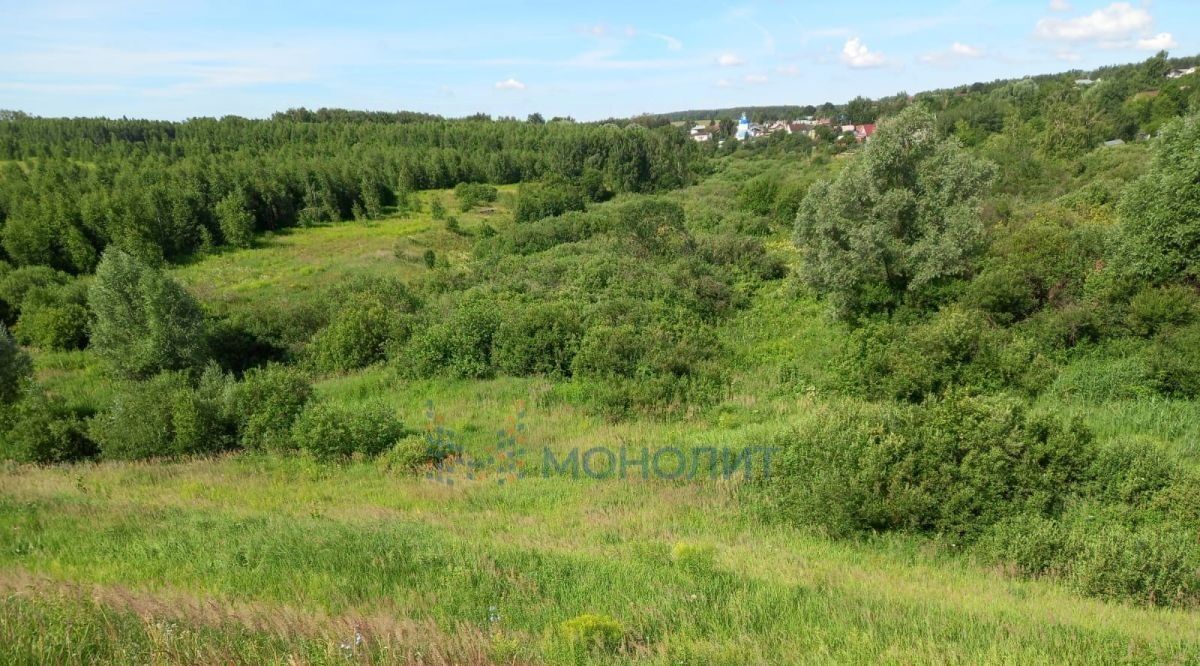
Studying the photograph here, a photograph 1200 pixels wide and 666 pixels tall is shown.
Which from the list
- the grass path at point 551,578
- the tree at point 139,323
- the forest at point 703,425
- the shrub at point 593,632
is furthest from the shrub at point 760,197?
the shrub at point 593,632

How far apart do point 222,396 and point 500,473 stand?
8.26 metres

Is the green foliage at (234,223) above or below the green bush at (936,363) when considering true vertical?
above

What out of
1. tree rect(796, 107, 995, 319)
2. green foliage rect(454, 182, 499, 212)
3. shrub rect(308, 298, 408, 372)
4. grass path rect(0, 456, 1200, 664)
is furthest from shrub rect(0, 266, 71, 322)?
tree rect(796, 107, 995, 319)

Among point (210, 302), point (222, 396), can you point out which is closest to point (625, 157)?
point (210, 302)

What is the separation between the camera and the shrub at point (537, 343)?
18.8 metres

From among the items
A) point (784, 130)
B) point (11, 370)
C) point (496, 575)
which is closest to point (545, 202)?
point (11, 370)

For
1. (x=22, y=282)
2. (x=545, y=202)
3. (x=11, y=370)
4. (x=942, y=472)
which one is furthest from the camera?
(x=545, y=202)

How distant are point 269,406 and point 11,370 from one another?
13940 mm

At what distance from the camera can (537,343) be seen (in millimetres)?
18859

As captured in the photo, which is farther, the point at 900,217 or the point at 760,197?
the point at 760,197

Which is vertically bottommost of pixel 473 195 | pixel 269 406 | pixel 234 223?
pixel 269 406

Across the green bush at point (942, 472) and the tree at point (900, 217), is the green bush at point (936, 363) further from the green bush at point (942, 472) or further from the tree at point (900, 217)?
the tree at point (900, 217)

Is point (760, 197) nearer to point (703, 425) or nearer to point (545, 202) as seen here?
point (545, 202)

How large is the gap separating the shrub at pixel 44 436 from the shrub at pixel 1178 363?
25.7m
